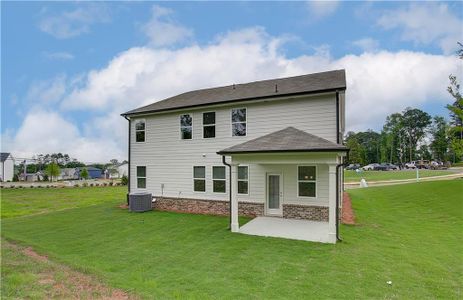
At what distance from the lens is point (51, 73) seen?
59.7ft

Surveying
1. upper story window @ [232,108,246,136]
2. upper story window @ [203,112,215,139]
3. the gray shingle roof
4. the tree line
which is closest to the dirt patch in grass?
the gray shingle roof

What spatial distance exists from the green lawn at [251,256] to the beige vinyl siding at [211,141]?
2.35 meters

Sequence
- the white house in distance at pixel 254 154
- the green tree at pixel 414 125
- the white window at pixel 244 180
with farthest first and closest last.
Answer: the green tree at pixel 414 125
the white window at pixel 244 180
the white house in distance at pixel 254 154

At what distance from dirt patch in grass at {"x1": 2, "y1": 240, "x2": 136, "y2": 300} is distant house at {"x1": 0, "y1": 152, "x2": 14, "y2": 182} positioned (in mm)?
62607

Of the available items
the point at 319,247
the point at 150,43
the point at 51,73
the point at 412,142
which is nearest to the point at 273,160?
the point at 319,247

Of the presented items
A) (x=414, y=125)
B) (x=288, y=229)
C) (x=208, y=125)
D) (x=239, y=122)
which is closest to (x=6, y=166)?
(x=208, y=125)

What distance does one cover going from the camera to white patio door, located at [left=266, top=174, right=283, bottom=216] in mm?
12680

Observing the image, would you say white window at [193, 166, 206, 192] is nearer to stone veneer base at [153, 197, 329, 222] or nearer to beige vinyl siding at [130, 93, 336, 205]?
beige vinyl siding at [130, 93, 336, 205]

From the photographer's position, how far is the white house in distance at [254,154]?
33.7 feet

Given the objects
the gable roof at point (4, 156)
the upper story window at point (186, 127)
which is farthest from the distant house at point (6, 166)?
the upper story window at point (186, 127)

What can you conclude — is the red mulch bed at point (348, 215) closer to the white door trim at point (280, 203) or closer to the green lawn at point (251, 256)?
the green lawn at point (251, 256)

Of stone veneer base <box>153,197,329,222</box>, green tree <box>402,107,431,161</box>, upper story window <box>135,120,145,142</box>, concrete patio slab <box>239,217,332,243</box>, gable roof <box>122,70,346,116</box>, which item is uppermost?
green tree <box>402,107,431,161</box>

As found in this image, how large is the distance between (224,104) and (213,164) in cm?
308

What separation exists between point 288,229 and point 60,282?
7272 millimetres
